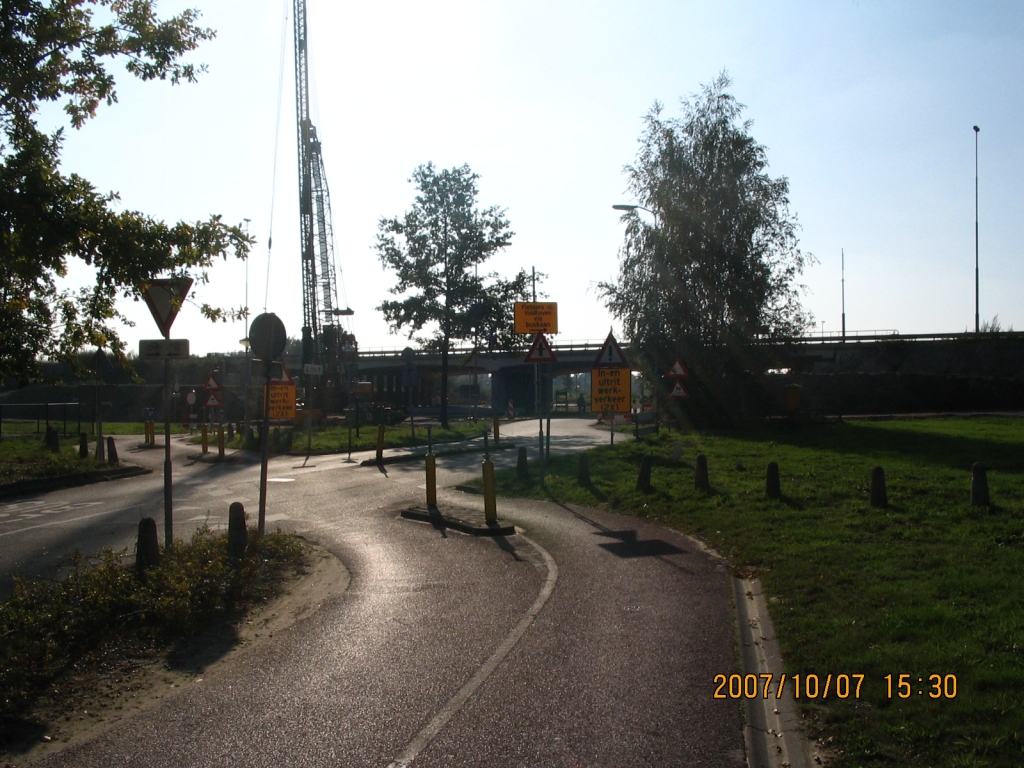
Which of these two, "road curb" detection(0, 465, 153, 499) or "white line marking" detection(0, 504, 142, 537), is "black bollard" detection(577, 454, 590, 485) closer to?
"white line marking" detection(0, 504, 142, 537)

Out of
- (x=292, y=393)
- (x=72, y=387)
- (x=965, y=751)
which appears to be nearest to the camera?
(x=965, y=751)

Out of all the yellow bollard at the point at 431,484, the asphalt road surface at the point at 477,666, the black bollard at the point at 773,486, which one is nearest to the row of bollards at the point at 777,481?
the black bollard at the point at 773,486

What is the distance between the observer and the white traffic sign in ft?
34.3

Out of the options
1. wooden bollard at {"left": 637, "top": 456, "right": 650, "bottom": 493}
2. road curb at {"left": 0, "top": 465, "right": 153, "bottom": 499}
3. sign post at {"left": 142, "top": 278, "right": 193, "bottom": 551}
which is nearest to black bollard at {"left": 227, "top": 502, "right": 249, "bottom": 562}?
sign post at {"left": 142, "top": 278, "right": 193, "bottom": 551}

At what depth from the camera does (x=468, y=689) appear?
19.4 feet

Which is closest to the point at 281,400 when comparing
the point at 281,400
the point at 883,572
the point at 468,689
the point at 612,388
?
the point at 281,400

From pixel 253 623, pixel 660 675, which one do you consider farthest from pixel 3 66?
pixel 660 675

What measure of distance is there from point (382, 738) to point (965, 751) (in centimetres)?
306

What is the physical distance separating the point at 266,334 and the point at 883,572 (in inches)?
286

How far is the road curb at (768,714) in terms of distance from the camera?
4.68 metres

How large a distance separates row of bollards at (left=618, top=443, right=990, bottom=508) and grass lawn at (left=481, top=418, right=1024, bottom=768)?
0.62ft

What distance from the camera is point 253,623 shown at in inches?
314

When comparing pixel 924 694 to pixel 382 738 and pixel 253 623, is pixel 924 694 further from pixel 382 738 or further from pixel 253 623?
pixel 253 623

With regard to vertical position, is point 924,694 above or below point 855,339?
below
